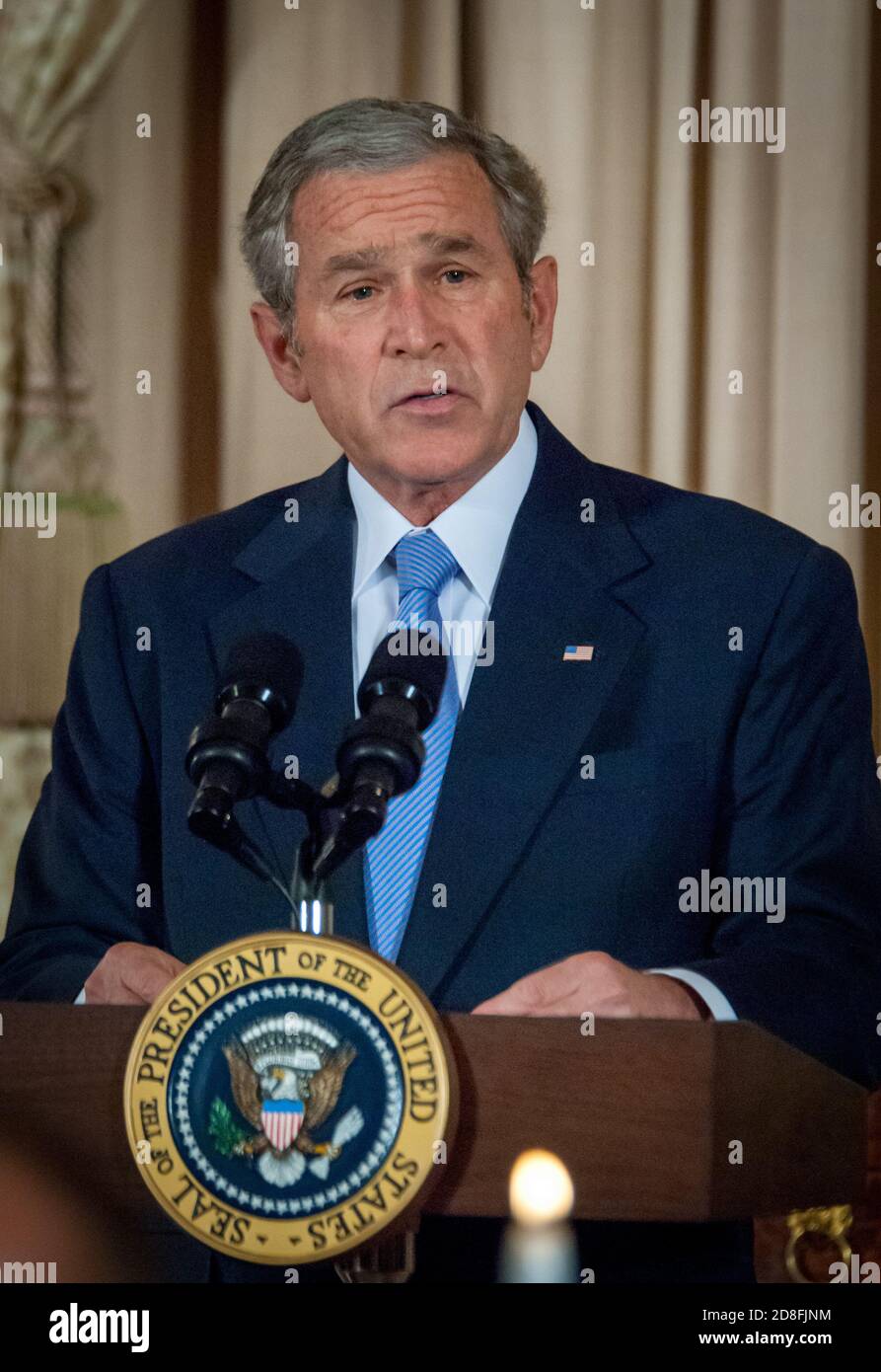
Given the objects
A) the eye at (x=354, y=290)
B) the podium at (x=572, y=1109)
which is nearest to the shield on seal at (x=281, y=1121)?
the podium at (x=572, y=1109)

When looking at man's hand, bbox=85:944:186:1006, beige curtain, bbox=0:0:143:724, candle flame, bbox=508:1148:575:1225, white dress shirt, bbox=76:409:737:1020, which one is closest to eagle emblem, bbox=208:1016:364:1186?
candle flame, bbox=508:1148:575:1225

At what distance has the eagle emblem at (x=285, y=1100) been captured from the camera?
1.51 m

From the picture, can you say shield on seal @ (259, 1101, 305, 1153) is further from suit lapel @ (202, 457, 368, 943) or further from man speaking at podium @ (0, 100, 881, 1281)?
suit lapel @ (202, 457, 368, 943)

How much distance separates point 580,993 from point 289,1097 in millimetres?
270

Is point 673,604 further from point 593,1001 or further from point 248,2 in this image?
point 248,2

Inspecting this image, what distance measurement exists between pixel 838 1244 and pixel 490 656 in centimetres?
102

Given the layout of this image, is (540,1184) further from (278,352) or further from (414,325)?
(278,352)

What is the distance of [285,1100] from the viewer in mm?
1522

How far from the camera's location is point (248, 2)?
2.87 m

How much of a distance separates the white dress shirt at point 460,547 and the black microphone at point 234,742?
481 mm

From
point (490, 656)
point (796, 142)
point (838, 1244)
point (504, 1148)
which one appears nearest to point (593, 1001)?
point (504, 1148)

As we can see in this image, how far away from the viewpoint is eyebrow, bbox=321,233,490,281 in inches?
89.0

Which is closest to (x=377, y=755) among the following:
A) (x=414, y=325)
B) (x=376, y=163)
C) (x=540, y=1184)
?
(x=540, y=1184)
